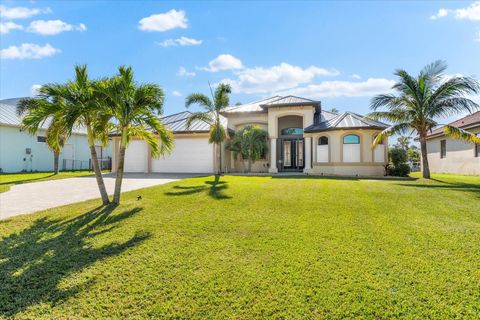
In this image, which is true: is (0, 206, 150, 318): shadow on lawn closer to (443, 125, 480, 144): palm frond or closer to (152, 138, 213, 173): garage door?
(152, 138, 213, 173): garage door

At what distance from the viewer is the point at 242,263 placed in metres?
4.90

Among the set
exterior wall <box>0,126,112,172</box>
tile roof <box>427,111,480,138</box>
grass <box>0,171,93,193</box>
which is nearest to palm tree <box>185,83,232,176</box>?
grass <box>0,171,93,193</box>

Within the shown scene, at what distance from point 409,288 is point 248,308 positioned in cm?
246

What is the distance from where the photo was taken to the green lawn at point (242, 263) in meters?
3.77

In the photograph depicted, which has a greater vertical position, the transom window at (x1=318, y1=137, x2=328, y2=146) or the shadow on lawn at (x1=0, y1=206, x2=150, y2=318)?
the transom window at (x1=318, y1=137, x2=328, y2=146)

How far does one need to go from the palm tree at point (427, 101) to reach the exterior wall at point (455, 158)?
6.42 metres

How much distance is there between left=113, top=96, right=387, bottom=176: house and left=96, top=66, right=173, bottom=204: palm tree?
513 inches

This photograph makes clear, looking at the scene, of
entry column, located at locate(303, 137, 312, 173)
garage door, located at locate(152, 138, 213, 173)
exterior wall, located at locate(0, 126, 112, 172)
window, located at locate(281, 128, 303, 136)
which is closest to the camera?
entry column, located at locate(303, 137, 312, 173)

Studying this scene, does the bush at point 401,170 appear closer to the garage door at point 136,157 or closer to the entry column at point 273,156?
the entry column at point 273,156

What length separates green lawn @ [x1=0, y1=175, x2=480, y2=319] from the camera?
12.4ft

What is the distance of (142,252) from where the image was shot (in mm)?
5387

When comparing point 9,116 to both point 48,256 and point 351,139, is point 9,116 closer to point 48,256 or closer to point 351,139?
point 48,256

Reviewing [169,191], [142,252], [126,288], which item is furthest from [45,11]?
[126,288]

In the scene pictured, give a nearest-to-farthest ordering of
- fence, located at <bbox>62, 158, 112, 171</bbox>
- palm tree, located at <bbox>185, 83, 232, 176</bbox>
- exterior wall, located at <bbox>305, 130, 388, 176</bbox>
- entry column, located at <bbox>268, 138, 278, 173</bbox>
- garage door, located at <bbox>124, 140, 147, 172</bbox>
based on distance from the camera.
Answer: palm tree, located at <bbox>185, 83, 232, 176</bbox>
exterior wall, located at <bbox>305, 130, 388, 176</bbox>
entry column, located at <bbox>268, 138, 278, 173</bbox>
garage door, located at <bbox>124, 140, 147, 172</bbox>
fence, located at <bbox>62, 158, 112, 171</bbox>
